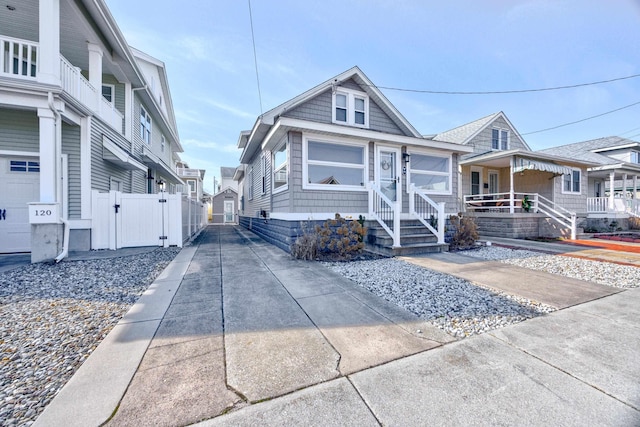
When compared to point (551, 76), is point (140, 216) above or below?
below

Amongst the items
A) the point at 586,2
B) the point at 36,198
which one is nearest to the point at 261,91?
the point at 36,198

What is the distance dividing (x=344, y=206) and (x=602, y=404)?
20.7 ft

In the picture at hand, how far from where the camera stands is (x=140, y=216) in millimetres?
7422

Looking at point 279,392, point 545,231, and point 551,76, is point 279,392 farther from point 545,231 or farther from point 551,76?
point 551,76

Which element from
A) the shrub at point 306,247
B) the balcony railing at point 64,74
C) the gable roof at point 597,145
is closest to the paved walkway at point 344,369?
the shrub at point 306,247

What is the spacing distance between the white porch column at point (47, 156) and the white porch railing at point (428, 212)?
8852mm

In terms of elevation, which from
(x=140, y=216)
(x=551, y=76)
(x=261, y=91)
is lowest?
(x=140, y=216)

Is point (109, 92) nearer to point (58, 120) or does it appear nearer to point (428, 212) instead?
point (58, 120)

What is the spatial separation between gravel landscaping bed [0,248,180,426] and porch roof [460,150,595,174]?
1397 centimetres

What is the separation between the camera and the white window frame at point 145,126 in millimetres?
11077

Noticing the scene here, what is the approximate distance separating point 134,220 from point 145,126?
21.1ft

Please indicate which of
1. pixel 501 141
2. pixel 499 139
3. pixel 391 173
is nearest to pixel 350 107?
pixel 391 173

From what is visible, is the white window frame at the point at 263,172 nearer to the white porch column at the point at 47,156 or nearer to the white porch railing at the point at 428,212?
the white porch railing at the point at 428,212

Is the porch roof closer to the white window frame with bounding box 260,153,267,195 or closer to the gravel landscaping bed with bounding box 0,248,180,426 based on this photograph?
the white window frame with bounding box 260,153,267,195
